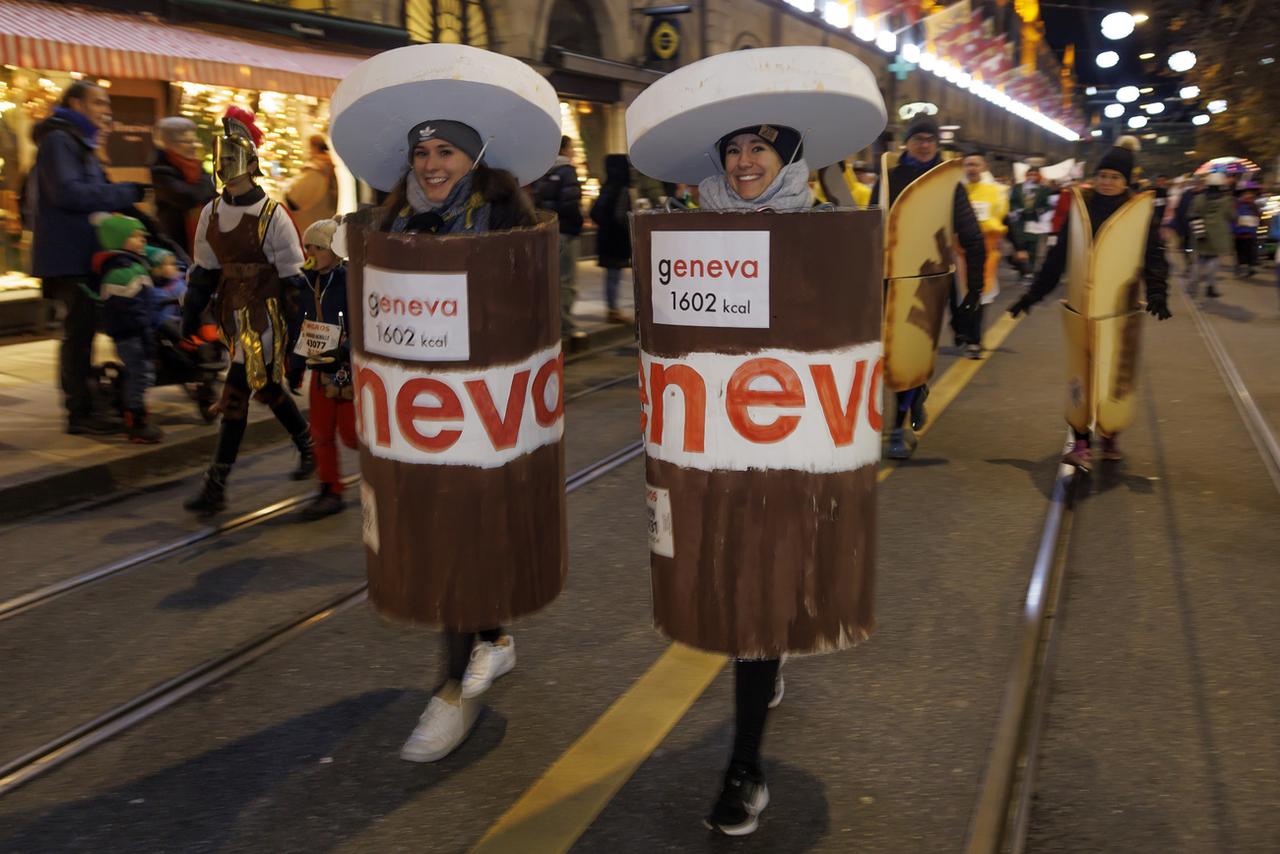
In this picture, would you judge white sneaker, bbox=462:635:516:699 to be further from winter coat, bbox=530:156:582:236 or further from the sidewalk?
winter coat, bbox=530:156:582:236

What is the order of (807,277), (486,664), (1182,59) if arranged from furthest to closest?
(1182,59) → (486,664) → (807,277)

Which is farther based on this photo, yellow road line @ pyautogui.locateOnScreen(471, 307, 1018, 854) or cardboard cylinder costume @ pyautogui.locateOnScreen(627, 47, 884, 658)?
yellow road line @ pyautogui.locateOnScreen(471, 307, 1018, 854)

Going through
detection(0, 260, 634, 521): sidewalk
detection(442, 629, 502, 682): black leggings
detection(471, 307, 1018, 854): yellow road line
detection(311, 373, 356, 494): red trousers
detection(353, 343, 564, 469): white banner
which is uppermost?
detection(353, 343, 564, 469): white banner

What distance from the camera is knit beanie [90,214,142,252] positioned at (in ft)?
22.5

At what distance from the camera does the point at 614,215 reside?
11.8 metres

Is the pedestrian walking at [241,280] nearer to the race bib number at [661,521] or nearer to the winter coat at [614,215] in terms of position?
the race bib number at [661,521]

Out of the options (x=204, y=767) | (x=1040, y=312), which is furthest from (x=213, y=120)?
(x=204, y=767)

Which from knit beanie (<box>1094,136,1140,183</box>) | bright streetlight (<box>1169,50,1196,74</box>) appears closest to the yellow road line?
knit beanie (<box>1094,136,1140,183</box>)

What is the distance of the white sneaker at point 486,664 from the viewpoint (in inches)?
138

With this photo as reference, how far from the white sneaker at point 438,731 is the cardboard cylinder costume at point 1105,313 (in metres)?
4.24

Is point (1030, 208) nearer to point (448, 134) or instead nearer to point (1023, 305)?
point (1023, 305)

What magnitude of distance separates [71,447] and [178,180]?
245cm

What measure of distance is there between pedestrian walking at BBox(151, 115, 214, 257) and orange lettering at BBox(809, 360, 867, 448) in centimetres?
649

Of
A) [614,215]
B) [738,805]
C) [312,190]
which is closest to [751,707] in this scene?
[738,805]
